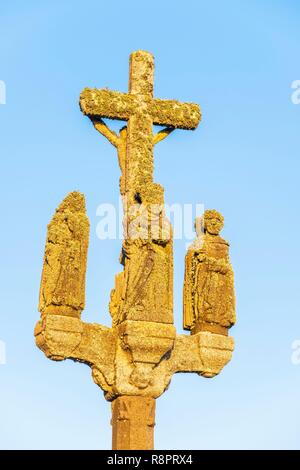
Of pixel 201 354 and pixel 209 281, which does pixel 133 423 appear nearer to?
pixel 201 354

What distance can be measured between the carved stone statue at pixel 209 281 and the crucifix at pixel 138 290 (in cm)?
1

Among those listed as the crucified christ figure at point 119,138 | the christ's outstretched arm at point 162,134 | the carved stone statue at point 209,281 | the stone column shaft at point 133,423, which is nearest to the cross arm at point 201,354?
the carved stone statue at point 209,281

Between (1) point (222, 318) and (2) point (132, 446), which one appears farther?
(1) point (222, 318)

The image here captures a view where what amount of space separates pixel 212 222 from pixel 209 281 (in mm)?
837

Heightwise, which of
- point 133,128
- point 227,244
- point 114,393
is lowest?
point 114,393

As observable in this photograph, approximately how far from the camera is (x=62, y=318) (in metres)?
16.3

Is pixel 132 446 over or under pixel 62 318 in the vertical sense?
under

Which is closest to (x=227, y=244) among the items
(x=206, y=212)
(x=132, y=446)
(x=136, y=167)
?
(x=206, y=212)

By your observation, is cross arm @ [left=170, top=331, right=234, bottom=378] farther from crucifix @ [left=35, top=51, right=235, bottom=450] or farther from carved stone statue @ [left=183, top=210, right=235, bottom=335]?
carved stone statue @ [left=183, top=210, right=235, bottom=335]

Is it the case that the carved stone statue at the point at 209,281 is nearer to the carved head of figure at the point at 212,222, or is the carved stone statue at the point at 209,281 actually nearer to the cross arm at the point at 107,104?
the carved head of figure at the point at 212,222

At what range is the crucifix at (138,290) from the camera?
53.6 feet

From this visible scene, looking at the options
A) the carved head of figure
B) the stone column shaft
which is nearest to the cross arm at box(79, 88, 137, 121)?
the carved head of figure
